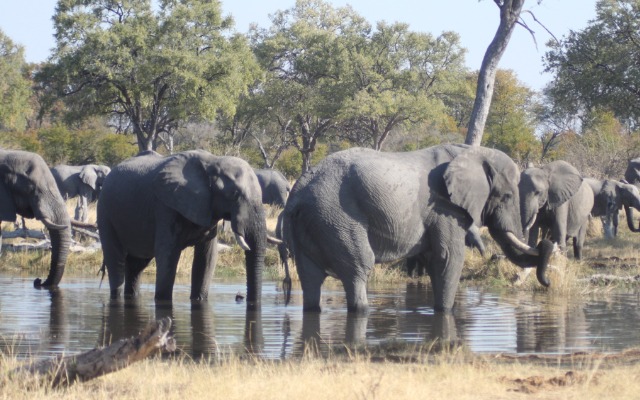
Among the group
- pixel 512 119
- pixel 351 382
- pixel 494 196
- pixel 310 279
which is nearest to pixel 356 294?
pixel 310 279

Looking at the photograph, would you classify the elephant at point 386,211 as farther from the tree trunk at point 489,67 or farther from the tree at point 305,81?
the tree at point 305,81

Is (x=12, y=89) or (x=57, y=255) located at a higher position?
(x=12, y=89)

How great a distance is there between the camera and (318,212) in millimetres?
13180

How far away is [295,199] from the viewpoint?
528 inches

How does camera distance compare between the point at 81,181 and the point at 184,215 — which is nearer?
the point at 184,215

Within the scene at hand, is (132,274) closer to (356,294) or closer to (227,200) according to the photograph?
(227,200)

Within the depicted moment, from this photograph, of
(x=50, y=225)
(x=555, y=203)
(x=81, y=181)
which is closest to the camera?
(x=50, y=225)

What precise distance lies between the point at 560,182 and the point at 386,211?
8.51 m

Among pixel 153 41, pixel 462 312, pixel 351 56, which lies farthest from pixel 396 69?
pixel 462 312

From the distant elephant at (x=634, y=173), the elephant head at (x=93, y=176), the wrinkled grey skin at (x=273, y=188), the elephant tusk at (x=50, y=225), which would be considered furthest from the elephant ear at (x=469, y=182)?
the elephant head at (x=93, y=176)

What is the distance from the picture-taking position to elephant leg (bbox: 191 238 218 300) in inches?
635

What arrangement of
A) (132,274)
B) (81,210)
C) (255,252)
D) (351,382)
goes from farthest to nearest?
(81,210) < (132,274) < (255,252) < (351,382)

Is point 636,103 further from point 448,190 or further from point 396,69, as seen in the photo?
point 448,190

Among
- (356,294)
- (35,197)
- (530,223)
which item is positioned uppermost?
(35,197)
